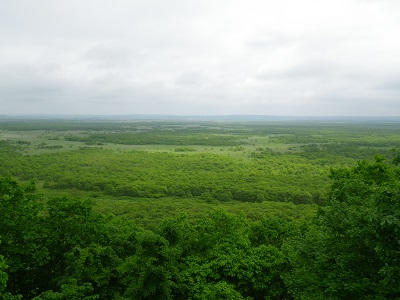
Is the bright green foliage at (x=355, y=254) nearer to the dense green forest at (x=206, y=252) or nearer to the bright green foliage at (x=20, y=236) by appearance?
the dense green forest at (x=206, y=252)

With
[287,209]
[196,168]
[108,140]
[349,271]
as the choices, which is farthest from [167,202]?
Answer: [108,140]

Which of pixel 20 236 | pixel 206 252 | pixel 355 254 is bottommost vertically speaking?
pixel 206 252

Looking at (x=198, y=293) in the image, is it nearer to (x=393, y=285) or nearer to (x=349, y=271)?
(x=349, y=271)

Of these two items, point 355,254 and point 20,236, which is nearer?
point 355,254

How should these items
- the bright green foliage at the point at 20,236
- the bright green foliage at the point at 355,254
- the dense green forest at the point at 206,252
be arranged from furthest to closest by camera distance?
1. the bright green foliage at the point at 20,236
2. the dense green forest at the point at 206,252
3. the bright green foliage at the point at 355,254

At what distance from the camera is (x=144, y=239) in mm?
14477

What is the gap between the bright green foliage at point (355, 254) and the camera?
31.5ft

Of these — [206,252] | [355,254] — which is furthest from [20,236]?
[355,254]

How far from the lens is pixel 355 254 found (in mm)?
12266

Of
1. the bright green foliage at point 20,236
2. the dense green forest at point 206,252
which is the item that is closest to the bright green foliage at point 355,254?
the dense green forest at point 206,252

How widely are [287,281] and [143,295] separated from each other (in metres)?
7.40

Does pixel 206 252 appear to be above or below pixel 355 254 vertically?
below

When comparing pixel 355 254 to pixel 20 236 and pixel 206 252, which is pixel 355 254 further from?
pixel 20 236

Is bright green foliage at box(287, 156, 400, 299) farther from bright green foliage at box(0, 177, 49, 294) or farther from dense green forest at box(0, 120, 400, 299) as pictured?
bright green foliage at box(0, 177, 49, 294)
